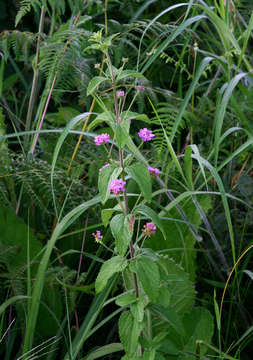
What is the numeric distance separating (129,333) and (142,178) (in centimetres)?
33

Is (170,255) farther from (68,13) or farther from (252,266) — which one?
(68,13)

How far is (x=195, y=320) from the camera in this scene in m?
1.33

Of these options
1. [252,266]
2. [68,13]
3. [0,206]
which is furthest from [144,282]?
[68,13]

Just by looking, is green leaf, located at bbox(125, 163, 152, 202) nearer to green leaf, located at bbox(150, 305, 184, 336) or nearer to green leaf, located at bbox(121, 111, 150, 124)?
green leaf, located at bbox(121, 111, 150, 124)

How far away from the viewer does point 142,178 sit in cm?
97

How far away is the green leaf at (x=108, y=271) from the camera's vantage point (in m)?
0.98

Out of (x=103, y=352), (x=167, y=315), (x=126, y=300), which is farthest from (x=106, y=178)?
(x=103, y=352)

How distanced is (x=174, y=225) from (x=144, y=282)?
0.59 m

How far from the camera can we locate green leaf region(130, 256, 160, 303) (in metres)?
0.96

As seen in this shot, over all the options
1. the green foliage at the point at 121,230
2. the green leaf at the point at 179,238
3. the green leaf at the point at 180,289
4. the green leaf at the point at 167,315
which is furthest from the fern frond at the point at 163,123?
the green leaf at the point at 167,315

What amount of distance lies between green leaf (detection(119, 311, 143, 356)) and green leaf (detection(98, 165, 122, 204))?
0.28 meters

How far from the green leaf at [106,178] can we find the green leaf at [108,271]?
154 mm

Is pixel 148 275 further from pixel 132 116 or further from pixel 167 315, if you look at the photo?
pixel 132 116

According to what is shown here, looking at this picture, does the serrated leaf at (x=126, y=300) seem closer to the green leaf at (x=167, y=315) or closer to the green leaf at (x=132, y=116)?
the green leaf at (x=167, y=315)
